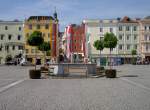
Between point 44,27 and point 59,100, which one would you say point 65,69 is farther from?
point 44,27

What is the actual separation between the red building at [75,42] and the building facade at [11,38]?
14.6 metres

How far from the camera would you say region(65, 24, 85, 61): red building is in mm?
51938

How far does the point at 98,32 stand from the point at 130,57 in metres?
10.7

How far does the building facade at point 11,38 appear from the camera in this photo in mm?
111438

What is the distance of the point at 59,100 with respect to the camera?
1769 cm

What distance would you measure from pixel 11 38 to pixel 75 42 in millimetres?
22963

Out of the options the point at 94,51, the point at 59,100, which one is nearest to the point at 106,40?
the point at 94,51

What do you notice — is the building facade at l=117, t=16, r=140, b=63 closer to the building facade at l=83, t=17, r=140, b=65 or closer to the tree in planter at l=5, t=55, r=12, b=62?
the building facade at l=83, t=17, r=140, b=65

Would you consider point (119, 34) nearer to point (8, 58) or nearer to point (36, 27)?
point (36, 27)

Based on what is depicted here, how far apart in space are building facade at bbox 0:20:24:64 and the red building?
14597 millimetres

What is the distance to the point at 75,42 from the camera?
96312 millimetres

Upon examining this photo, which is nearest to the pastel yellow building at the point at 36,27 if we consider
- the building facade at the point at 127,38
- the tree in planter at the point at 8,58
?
the tree in planter at the point at 8,58

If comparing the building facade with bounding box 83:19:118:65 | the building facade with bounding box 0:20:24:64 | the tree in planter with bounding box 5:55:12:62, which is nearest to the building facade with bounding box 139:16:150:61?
the building facade with bounding box 83:19:118:65

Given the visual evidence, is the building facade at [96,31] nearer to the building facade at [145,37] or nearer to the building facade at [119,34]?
the building facade at [119,34]
